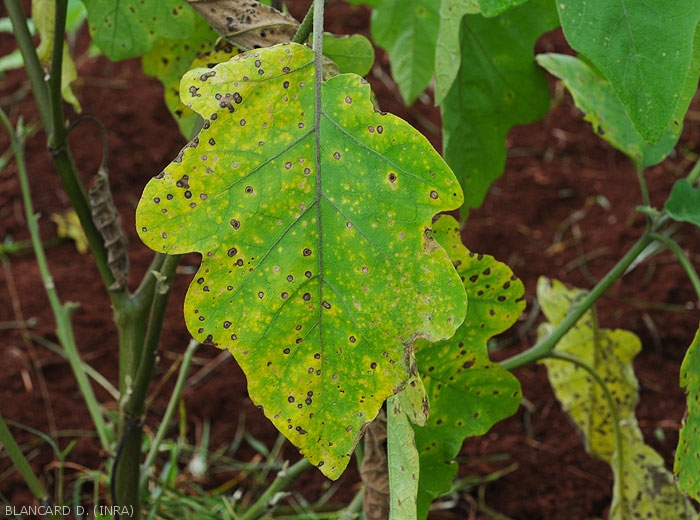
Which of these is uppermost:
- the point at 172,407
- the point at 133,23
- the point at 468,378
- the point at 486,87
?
the point at 133,23

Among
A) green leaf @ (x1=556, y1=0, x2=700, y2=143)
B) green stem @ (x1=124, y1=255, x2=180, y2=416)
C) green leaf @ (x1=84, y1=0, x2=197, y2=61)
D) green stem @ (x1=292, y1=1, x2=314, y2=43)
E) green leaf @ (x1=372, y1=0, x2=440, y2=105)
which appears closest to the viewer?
green leaf @ (x1=556, y1=0, x2=700, y2=143)

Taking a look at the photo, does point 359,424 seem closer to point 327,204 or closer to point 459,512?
point 327,204

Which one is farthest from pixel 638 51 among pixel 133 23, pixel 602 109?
pixel 133 23

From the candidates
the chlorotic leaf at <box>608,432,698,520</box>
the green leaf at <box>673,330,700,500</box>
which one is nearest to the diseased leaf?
the green leaf at <box>673,330,700,500</box>

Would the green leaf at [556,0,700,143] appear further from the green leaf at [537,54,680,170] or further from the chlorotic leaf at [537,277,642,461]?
Result: the chlorotic leaf at [537,277,642,461]

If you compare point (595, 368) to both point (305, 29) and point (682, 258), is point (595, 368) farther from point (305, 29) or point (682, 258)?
point (305, 29)

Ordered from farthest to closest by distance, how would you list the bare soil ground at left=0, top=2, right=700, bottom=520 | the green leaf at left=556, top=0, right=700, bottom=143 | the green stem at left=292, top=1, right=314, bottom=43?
the bare soil ground at left=0, top=2, right=700, bottom=520, the green stem at left=292, top=1, right=314, bottom=43, the green leaf at left=556, top=0, right=700, bottom=143

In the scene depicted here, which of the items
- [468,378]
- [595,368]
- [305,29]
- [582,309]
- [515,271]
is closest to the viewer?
[305,29]
